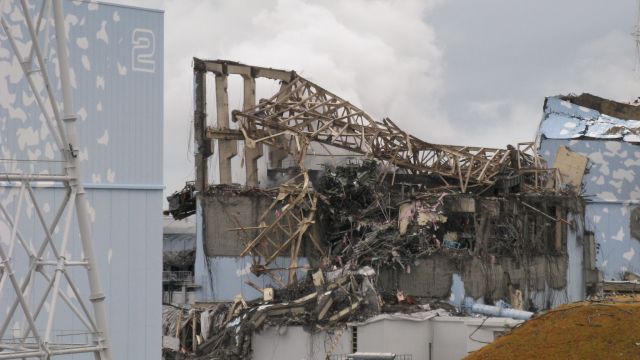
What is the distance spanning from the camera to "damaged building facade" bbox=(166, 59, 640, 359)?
35875 mm

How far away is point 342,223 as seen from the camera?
39562mm

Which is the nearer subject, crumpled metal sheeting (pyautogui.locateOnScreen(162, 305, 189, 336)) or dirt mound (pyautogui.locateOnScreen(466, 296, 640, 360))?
dirt mound (pyautogui.locateOnScreen(466, 296, 640, 360))

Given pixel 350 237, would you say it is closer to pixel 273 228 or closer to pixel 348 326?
pixel 273 228

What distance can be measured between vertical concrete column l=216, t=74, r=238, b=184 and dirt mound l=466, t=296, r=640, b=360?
52.0 ft

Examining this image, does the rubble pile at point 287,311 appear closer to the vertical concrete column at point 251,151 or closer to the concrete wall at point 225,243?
the concrete wall at point 225,243

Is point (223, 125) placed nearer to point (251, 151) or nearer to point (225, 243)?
point (251, 151)

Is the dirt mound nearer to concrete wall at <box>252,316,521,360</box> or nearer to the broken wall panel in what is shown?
concrete wall at <box>252,316,521,360</box>

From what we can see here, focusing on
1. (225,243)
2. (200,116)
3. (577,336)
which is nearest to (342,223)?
(225,243)

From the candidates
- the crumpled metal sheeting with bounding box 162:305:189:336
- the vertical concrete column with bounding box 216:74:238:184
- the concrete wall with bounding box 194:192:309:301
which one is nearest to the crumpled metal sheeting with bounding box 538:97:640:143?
the vertical concrete column with bounding box 216:74:238:184

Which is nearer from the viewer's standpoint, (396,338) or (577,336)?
(577,336)

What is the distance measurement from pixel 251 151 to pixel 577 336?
58.7 ft

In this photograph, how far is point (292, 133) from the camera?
4031 cm

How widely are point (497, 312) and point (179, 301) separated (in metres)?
12.0

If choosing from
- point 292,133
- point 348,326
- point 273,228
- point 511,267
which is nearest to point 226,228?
point 273,228
